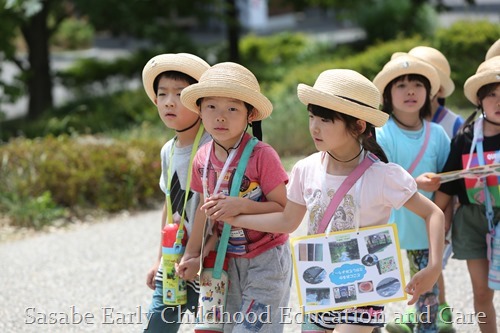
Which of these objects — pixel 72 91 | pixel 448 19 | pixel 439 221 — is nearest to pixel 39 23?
pixel 72 91

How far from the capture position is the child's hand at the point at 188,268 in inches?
142

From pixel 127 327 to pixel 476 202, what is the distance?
7.91 ft

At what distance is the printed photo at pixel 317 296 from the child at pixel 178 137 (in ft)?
2.45

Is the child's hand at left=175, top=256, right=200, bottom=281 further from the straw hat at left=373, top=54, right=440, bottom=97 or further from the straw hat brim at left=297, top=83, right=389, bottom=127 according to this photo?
the straw hat at left=373, top=54, right=440, bottom=97

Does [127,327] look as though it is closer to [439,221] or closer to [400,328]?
[400,328]

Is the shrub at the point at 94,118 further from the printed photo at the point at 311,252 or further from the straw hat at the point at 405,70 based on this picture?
the printed photo at the point at 311,252

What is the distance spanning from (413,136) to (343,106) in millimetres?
1230

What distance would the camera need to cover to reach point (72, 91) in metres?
16.2

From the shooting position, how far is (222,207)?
3.33 metres

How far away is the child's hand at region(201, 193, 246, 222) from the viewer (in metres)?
3.32

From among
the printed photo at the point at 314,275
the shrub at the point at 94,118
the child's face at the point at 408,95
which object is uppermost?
the shrub at the point at 94,118

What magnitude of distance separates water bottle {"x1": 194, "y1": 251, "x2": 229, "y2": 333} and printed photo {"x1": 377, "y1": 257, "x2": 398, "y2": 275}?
746 mm

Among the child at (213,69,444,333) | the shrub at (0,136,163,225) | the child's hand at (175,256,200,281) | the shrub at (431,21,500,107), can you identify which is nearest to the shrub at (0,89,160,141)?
the shrub at (0,136,163,225)

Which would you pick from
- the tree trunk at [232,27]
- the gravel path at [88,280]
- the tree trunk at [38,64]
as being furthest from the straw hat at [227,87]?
the tree trunk at [232,27]
